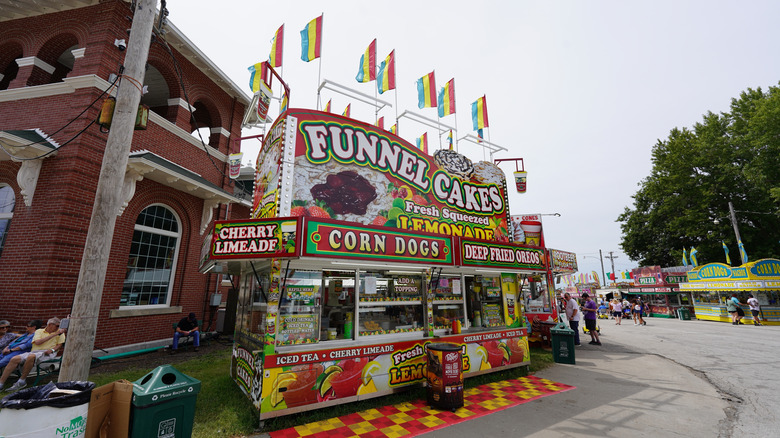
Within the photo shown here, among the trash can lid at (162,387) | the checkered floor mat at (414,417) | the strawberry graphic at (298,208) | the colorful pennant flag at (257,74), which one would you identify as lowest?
the checkered floor mat at (414,417)

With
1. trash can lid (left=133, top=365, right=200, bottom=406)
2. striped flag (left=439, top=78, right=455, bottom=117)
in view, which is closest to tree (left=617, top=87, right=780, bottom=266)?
striped flag (left=439, top=78, right=455, bottom=117)

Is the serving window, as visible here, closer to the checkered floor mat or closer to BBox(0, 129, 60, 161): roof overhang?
the checkered floor mat

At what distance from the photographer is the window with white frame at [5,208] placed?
902 cm

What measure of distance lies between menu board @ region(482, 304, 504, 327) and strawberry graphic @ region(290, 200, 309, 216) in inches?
232

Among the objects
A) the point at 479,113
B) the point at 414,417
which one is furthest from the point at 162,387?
the point at 479,113

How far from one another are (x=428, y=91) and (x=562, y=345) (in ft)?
30.0

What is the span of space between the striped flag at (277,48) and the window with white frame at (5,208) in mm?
8673

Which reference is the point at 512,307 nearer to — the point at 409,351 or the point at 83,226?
the point at 409,351

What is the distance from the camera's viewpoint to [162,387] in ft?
12.4

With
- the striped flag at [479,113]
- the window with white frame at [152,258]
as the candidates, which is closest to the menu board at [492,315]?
the striped flag at [479,113]

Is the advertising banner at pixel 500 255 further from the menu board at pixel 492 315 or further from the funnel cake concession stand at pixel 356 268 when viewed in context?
the menu board at pixel 492 315

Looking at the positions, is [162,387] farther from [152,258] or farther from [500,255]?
[152,258]

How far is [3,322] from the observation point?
770 cm

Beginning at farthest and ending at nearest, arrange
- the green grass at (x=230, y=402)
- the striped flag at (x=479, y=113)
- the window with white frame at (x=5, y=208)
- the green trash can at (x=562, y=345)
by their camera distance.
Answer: the striped flag at (x=479, y=113) → the green trash can at (x=562, y=345) → the window with white frame at (x=5, y=208) → the green grass at (x=230, y=402)
